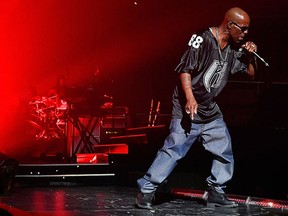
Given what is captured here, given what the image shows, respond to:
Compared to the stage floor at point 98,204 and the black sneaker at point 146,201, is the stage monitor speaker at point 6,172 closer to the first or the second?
the stage floor at point 98,204

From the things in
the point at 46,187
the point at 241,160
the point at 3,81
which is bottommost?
the point at 46,187

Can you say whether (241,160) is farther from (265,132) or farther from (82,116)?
(82,116)

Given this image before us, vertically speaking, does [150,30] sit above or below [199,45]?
above

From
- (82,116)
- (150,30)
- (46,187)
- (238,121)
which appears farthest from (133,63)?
(46,187)

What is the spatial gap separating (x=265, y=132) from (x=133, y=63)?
265 inches

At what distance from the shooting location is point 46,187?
264 inches

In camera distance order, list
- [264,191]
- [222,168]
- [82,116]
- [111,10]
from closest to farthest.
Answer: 1. [222,168]
2. [264,191]
3. [82,116]
4. [111,10]

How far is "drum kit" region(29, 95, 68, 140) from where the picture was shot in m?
11.1

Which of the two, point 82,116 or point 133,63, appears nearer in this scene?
point 82,116

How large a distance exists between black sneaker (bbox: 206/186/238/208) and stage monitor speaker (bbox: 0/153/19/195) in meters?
2.12

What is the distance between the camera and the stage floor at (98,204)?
443 centimetres

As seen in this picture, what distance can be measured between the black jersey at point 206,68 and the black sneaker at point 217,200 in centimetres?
66

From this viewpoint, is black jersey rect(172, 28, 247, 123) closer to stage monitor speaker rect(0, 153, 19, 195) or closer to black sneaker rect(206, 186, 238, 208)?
black sneaker rect(206, 186, 238, 208)

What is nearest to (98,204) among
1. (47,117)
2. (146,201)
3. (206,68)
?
(146,201)
